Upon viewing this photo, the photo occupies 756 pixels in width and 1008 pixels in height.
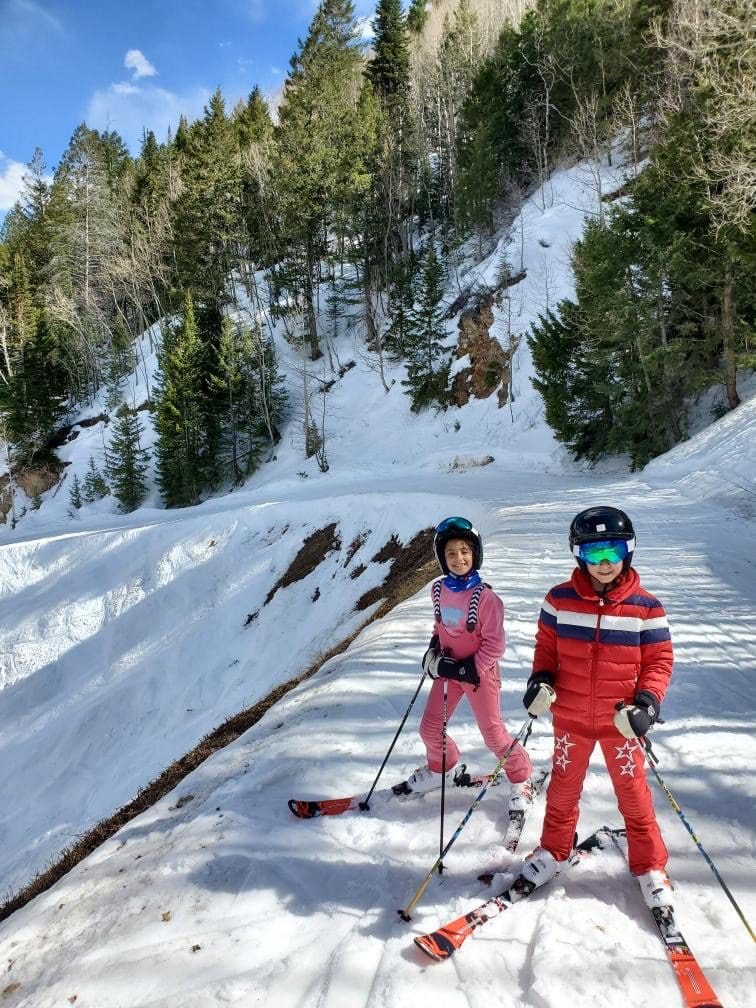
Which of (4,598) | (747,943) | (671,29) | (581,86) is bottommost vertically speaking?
(4,598)

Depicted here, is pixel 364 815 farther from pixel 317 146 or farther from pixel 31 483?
pixel 31 483

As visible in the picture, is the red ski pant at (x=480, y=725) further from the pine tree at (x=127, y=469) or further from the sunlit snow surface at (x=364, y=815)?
the pine tree at (x=127, y=469)

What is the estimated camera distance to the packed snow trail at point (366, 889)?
2723 mm

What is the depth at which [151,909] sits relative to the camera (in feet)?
11.8

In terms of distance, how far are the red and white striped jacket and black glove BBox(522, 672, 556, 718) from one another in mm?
124

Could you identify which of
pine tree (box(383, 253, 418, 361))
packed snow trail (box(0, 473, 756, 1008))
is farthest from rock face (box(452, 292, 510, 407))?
packed snow trail (box(0, 473, 756, 1008))

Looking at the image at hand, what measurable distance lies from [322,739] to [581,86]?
1805 inches

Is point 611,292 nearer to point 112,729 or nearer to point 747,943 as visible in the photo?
point 747,943

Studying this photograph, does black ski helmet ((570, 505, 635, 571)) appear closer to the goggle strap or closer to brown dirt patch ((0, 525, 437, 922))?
the goggle strap

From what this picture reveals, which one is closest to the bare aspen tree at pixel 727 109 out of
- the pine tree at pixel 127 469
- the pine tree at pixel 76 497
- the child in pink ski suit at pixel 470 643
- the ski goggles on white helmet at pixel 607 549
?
the child in pink ski suit at pixel 470 643

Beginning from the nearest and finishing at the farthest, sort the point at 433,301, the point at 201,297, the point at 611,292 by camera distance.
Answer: the point at 611,292
the point at 433,301
the point at 201,297

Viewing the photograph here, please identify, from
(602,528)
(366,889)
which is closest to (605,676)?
(602,528)

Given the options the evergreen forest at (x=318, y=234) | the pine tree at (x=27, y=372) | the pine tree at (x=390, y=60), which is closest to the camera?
the evergreen forest at (x=318, y=234)

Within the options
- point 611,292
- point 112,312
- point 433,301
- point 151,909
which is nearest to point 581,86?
point 433,301
